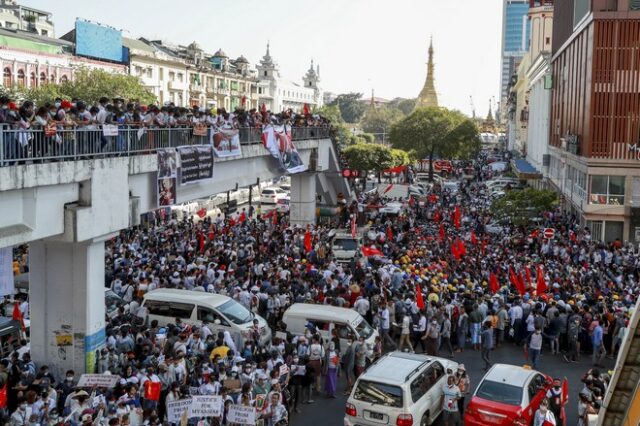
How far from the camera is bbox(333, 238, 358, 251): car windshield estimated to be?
29484 millimetres

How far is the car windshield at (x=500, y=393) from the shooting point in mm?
13180

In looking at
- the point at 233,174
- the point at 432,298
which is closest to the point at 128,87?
the point at 233,174

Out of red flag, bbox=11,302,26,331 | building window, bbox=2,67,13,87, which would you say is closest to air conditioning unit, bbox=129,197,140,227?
red flag, bbox=11,302,26,331

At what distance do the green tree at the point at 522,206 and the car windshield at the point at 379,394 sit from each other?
2478 cm

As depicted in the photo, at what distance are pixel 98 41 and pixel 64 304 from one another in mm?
60649

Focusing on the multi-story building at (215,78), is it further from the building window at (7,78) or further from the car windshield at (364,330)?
the car windshield at (364,330)

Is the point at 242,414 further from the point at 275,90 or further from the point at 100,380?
the point at 275,90

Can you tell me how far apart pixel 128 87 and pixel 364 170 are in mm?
22313

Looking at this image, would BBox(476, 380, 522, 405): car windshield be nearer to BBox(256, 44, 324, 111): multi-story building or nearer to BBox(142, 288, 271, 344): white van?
BBox(142, 288, 271, 344): white van

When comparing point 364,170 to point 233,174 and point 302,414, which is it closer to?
point 233,174

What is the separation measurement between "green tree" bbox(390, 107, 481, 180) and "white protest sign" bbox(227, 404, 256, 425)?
61228 millimetres

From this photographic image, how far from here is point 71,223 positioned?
14.2m

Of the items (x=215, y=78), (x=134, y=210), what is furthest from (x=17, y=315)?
(x=215, y=78)

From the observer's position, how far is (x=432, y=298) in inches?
791
